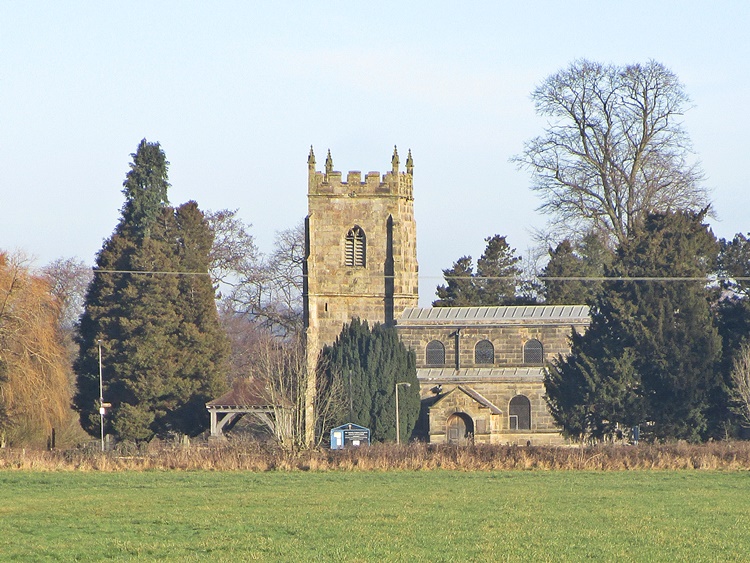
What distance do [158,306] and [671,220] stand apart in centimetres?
2015

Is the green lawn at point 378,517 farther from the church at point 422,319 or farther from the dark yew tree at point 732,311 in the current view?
the church at point 422,319

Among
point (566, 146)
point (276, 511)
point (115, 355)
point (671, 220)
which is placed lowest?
point (276, 511)

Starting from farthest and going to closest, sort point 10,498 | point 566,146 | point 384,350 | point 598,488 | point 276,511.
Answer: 1. point 566,146
2. point 384,350
3. point 598,488
4. point 10,498
5. point 276,511

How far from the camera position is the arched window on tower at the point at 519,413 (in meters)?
55.8

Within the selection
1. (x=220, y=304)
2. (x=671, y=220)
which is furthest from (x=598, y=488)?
(x=220, y=304)

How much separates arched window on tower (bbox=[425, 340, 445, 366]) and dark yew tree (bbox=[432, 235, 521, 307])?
857 centimetres

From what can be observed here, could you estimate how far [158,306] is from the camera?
53.1 m

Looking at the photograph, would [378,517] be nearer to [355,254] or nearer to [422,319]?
[422,319]

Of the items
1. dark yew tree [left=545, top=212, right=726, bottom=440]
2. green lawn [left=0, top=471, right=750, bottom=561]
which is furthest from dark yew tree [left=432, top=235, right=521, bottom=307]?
green lawn [left=0, top=471, right=750, bottom=561]

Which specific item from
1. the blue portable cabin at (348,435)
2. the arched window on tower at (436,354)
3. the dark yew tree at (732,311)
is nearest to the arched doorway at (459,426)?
the arched window on tower at (436,354)

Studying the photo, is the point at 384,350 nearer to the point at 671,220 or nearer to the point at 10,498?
the point at 671,220

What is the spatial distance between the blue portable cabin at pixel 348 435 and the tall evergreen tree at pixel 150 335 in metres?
7.46

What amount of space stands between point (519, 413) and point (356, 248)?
33.0ft

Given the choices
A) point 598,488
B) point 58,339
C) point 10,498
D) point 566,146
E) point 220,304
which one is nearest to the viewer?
point 10,498
